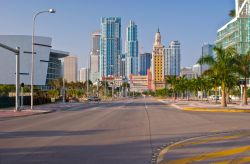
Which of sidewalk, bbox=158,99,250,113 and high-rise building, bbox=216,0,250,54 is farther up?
high-rise building, bbox=216,0,250,54

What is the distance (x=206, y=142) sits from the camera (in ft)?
49.7

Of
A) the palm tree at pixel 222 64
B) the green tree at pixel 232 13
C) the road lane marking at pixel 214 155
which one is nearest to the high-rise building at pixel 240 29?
the green tree at pixel 232 13

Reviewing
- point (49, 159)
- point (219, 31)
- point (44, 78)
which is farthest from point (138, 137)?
point (44, 78)

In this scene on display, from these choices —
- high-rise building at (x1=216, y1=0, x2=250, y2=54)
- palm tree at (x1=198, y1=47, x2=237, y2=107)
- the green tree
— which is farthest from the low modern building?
palm tree at (x1=198, y1=47, x2=237, y2=107)

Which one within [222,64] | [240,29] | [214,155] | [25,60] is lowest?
[214,155]

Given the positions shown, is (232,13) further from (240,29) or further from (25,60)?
(25,60)

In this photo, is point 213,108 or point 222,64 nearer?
point 213,108

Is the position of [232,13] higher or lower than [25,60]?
higher

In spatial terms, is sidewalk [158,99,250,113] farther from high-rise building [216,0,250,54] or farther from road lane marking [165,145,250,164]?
high-rise building [216,0,250,54]

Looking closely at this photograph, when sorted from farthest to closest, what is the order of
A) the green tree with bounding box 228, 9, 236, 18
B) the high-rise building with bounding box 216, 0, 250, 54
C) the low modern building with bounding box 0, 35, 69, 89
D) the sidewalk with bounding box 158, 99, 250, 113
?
the low modern building with bounding box 0, 35, 69, 89 < the green tree with bounding box 228, 9, 236, 18 < the high-rise building with bounding box 216, 0, 250, 54 < the sidewalk with bounding box 158, 99, 250, 113

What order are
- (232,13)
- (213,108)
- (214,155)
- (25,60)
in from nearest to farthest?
(214,155) → (213,108) → (232,13) → (25,60)

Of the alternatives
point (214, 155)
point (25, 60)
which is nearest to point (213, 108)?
point (214, 155)

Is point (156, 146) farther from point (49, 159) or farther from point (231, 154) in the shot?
point (49, 159)

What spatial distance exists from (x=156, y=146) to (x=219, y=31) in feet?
427
